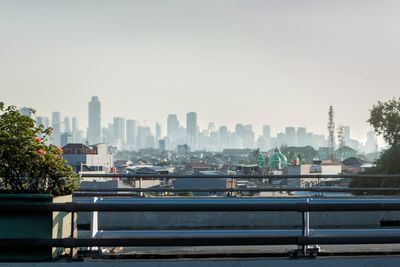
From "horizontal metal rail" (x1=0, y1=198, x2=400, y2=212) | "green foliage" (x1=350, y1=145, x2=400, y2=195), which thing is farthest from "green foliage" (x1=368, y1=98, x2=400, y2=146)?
"horizontal metal rail" (x1=0, y1=198, x2=400, y2=212)

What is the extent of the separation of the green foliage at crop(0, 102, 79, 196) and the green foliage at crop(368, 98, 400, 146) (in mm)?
47792

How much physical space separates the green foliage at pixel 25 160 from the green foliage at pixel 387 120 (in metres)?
47.8

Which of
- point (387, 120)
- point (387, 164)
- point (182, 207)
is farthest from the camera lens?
point (387, 120)

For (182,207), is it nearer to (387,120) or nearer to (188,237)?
(188,237)

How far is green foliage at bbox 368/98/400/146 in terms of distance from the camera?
50.5m

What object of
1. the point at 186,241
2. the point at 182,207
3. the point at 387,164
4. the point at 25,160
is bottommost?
the point at 186,241

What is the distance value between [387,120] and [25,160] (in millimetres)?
48919

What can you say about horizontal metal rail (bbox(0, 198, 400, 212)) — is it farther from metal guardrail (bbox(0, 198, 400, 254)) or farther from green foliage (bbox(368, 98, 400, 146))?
green foliage (bbox(368, 98, 400, 146))

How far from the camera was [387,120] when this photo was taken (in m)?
50.9

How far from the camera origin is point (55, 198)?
604 centimetres

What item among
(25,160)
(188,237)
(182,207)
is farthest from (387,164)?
(25,160)

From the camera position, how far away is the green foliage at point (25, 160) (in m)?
6.00

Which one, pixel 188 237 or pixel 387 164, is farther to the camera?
pixel 387 164

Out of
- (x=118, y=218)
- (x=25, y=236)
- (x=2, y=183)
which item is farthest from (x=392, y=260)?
(x=118, y=218)
